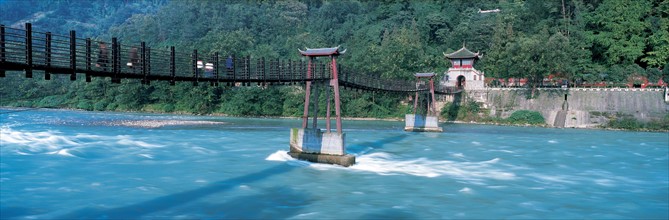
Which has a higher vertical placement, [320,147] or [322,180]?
[320,147]

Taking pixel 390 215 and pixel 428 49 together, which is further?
pixel 428 49

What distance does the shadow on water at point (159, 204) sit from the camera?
1526cm

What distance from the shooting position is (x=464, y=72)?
6297 centimetres

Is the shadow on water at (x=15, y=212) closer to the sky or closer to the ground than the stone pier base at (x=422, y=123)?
closer to the ground

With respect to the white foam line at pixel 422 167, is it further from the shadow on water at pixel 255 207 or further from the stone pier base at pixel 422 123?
the stone pier base at pixel 422 123

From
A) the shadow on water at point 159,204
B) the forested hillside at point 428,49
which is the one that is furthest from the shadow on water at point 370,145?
the shadow on water at point 159,204

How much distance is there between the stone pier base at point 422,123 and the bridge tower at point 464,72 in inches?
670

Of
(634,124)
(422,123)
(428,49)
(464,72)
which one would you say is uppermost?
(428,49)

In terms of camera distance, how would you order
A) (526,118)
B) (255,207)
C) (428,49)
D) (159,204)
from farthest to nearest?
(428,49)
(526,118)
(159,204)
(255,207)

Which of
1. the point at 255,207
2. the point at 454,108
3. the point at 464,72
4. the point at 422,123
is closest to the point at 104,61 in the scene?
the point at 255,207

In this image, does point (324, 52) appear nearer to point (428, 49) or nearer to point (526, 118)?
point (526, 118)

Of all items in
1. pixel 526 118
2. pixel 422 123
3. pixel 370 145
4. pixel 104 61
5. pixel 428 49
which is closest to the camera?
pixel 104 61

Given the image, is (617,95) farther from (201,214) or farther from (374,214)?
(201,214)

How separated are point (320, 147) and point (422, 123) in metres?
23.7
